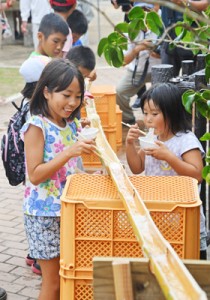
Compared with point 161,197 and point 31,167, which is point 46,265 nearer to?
point 31,167

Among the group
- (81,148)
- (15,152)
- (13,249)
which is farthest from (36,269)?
(81,148)

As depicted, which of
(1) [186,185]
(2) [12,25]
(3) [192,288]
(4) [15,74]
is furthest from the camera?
(2) [12,25]

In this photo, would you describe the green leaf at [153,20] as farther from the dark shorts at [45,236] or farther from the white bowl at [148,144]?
the dark shorts at [45,236]

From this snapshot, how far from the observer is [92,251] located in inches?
128

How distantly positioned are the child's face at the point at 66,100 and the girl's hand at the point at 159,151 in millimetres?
473

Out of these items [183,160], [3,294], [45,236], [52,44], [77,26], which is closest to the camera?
[45,236]

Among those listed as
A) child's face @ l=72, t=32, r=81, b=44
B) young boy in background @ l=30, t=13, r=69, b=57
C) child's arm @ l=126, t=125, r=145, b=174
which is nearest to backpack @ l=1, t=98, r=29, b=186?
child's arm @ l=126, t=125, r=145, b=174

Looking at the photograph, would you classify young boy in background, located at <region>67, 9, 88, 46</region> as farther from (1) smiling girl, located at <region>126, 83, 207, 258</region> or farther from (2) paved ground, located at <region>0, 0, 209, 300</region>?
(1) smiling girl, located at <region>126, 83, 207, 258</region>

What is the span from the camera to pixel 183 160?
13.2ft

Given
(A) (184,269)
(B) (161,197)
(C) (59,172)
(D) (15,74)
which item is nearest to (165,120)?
(C) (59,172)

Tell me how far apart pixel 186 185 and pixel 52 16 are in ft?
10.1

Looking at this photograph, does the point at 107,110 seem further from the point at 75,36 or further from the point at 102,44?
the point at 102,44

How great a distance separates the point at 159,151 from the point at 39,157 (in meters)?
0.64

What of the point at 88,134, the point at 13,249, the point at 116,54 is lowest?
the point at 13,249
